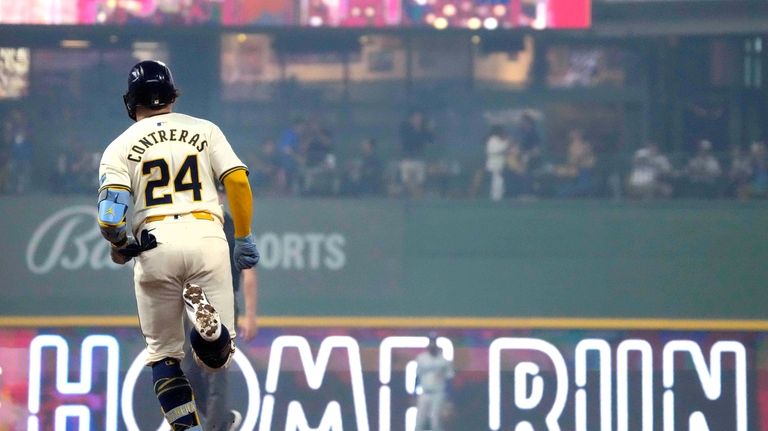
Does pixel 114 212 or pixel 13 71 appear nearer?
pixel 114 212

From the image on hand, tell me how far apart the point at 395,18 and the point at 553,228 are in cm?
127

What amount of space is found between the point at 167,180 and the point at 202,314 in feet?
1.49

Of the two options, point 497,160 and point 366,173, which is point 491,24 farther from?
point 366,173

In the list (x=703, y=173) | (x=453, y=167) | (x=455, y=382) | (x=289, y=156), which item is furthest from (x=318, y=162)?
(x=703, y=173)

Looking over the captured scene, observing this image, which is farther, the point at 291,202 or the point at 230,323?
the point at 291,202

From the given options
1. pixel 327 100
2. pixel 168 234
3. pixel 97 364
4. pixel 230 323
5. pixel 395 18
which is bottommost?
pixel 97 364

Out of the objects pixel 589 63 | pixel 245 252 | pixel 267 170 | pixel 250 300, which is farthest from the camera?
pixel 267 170

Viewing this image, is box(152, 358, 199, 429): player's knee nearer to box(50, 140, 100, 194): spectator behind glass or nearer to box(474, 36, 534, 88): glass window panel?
box(50, 140, 100, 194): spectator behind glass

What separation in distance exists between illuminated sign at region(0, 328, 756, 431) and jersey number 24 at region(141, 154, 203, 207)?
2180mm

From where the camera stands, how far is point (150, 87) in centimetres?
388

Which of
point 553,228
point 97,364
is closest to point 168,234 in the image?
point 97,364

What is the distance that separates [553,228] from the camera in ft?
19.8

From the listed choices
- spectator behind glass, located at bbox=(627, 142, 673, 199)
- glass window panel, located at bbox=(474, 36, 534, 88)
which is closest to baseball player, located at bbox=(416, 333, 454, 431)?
spectator behind glass, located at bbox=(627, 142, 673, 199)

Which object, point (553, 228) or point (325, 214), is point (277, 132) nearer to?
point (325, 214)
